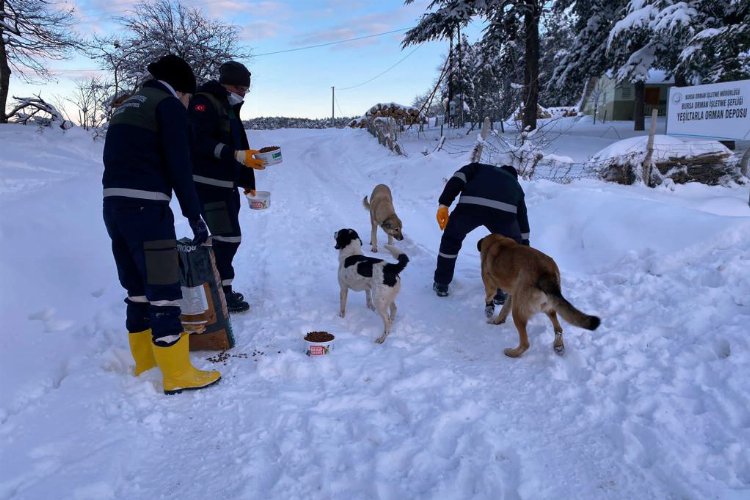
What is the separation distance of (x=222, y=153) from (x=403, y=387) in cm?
246

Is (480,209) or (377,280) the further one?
(480,209)

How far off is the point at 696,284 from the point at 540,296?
5.71 ft

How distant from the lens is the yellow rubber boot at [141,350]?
3238mm

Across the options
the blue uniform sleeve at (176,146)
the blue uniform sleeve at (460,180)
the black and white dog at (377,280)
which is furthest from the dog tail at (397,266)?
the blue uniform sleeve at (176,146)

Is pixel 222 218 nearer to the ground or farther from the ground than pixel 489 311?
farther from the ground

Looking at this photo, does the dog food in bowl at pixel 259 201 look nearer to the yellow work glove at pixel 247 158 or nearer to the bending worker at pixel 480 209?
the yellow work glove at pixel 247 158

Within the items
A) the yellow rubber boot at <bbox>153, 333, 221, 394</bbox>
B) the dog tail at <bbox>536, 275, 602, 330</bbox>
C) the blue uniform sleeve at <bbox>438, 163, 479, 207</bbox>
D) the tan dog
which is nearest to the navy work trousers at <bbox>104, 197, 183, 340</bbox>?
the yellow rubber boot at <bbox>153, 333, 221, 394</bbox>

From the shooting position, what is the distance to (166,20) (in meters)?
19.2

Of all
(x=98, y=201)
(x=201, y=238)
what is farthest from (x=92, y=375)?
(x=98, y=201)

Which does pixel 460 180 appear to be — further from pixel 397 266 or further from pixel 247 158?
pixel 247 158

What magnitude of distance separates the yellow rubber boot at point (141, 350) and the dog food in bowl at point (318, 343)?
115cm

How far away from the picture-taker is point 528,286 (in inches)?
142

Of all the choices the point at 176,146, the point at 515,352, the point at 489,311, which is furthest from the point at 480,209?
the point at 176,146

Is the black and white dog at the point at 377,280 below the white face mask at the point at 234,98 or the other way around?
below
